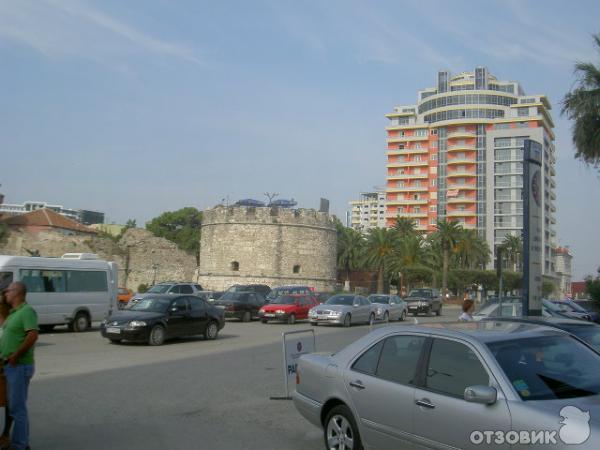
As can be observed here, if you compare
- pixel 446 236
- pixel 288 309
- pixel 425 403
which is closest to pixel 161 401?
pixel 425 403

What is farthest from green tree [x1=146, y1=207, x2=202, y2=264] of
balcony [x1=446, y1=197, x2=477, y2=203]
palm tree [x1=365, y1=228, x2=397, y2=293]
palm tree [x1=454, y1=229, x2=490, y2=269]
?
balcony [x1=446, y1=197, x2=477, y2=203]

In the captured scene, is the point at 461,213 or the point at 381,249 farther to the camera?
the point at 461,213

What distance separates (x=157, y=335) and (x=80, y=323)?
16.6ft

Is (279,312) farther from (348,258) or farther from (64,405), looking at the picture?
(348,258)

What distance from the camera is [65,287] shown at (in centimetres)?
1934

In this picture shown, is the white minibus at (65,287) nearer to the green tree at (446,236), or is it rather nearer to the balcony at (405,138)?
the green tree at (446,236)

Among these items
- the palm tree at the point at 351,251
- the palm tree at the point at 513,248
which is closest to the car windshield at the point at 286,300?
the palm tree at the point at 351,251

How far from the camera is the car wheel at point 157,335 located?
15961 mm

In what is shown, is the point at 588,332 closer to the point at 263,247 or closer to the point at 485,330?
the point at 485,330

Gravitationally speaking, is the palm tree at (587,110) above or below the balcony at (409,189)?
below

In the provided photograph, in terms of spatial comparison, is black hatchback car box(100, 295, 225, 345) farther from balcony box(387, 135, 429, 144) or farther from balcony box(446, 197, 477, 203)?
balcony box(387, 135, 429, 144)

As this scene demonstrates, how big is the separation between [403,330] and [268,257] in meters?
49.2

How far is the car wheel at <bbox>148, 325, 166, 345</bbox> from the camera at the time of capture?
1596 cm

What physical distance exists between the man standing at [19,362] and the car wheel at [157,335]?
10335 millimetres
